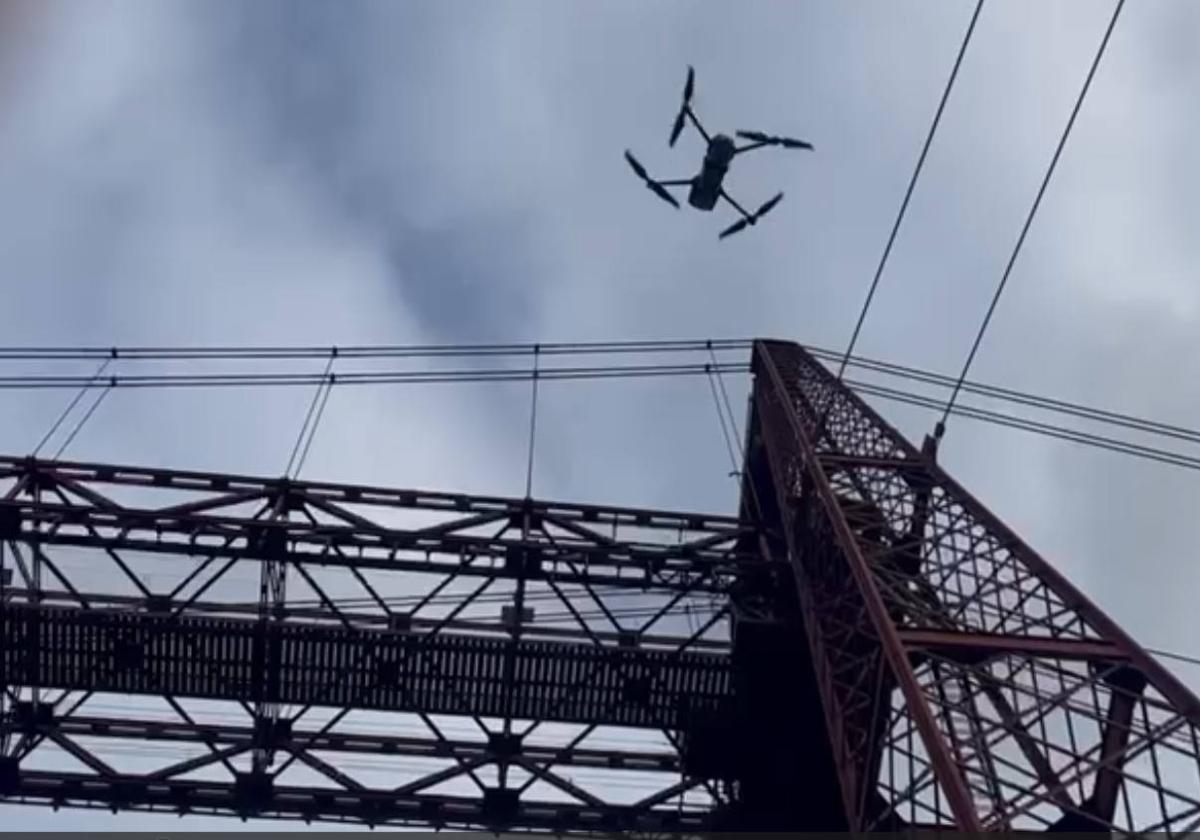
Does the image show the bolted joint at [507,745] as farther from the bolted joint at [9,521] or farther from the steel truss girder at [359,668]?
the bolted joint at [9,521]

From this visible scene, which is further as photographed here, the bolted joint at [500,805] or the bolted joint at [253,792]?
the bolted joint at [500,805]

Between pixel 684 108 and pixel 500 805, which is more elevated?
pixel 684 108

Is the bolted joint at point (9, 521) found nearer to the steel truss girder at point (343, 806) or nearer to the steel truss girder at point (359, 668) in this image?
the steel truss girder at point (359, 668)

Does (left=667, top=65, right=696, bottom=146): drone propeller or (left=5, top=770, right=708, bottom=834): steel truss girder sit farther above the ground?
(left=667, top=65, right=696, bottom=146): drone propeller

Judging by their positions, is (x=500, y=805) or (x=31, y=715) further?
(x=500, y=805)

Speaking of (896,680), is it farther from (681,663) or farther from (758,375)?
(758,375)

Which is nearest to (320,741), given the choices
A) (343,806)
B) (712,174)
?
(343,806)

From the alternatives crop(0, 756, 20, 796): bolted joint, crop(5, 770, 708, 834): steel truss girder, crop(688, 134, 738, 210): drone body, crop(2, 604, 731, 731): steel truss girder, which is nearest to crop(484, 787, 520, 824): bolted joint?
crop(5, 770, 708, 834): steel truss girder

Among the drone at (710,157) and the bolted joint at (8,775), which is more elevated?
the drone at (710,157)

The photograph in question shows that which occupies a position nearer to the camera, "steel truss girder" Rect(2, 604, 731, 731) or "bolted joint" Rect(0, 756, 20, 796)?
"steel truss girder" Rect(2, 604, 731, 731)

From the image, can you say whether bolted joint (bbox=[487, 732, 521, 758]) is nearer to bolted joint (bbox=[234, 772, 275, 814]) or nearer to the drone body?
bolted joint (bbox=[234, 772, 275, 814])

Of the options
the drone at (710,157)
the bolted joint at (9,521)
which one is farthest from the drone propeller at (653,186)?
the bolted joint at (9,521)

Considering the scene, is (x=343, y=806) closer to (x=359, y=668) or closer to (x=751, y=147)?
(x=359, y=668)
